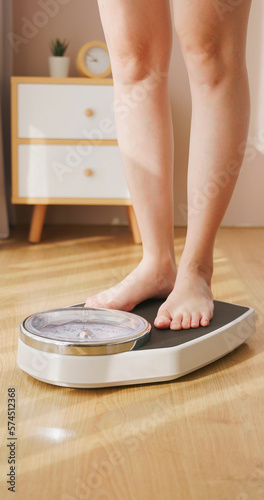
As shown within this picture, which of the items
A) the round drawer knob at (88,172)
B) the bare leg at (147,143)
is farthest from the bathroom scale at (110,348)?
the round drawer knob at (88,172)

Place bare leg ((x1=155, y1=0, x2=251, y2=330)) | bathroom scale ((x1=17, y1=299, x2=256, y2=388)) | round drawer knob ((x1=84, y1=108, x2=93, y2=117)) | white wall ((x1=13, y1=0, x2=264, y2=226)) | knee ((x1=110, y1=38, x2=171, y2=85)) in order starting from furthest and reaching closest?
white wall ((x1=13, y1=0, x2=264, y2=226)) < round drawer knob ((x1=84, y1=108, x2=93, y2=117)) < knee ((x1=110, y1=38, x2=171, y2=85)) < bare leg ((x1=155, y1=0, x2=251, y2=330)) < bathroom scale ((x1=17, y1=299, x2=256, y2=388))

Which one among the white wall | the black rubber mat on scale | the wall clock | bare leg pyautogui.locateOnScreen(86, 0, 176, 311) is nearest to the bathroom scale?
the black rubber mat on scale

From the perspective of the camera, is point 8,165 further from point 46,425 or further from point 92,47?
point 46,425

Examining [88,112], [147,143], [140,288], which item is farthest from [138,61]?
[88,112]

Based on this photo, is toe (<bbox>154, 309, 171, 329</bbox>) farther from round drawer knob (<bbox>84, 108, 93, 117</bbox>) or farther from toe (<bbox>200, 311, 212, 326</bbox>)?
round drawer knob (<bbox>84, 108, 93, 117</bbox>)

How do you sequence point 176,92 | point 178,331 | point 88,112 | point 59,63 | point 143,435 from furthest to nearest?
point 176,92
point 59,63
point 88,112
point 178,331
point 143,435

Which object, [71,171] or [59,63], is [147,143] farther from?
[59,63]

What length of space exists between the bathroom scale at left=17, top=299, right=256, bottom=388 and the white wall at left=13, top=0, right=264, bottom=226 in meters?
1.58

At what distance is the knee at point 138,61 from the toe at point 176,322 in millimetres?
472

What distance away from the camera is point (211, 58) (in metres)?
1.07

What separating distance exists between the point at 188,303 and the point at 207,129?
1.06 feet

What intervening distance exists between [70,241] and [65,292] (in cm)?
75

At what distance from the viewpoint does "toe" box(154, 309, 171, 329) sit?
1.07 m

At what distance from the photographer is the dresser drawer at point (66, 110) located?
214 centimetres
